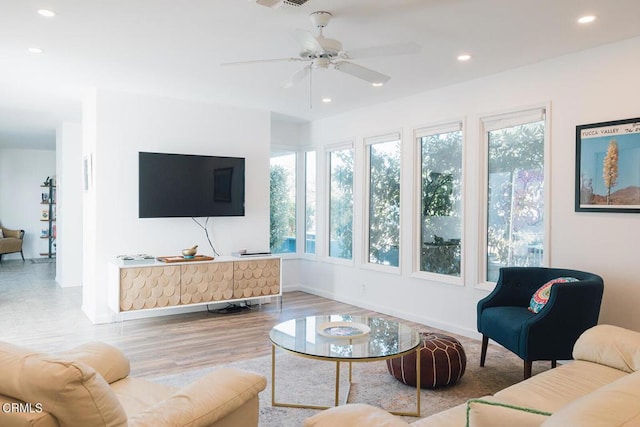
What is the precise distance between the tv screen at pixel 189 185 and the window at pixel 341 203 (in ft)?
4.75

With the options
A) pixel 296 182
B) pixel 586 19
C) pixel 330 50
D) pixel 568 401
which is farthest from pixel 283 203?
pixel 568 401

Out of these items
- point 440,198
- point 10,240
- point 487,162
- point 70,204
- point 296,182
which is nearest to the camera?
point 487,162

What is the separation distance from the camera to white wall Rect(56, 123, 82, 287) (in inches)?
283

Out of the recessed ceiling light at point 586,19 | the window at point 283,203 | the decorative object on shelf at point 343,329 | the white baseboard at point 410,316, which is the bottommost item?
the white baseboard at point 410,316

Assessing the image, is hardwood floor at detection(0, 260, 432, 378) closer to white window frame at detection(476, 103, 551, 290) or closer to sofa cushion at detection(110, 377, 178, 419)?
white window frame at detection(476, 103, 551, 290)

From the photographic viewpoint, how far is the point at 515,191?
4.31 meters

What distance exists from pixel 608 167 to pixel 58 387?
385 cm

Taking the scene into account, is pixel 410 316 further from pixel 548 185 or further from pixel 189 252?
pixel 189 252

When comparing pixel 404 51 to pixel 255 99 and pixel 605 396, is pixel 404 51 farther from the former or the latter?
pixel 255 99

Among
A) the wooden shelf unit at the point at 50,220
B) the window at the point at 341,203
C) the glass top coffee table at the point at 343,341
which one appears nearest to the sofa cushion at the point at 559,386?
the glass top coffee table at the point at 343,341

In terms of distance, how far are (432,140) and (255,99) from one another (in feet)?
7.00

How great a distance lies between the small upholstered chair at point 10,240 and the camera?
394 inches

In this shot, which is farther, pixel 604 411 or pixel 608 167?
pixel 608 167

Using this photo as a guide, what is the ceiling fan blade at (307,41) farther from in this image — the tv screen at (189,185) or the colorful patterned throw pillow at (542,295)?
the tv screen at (189,185)
